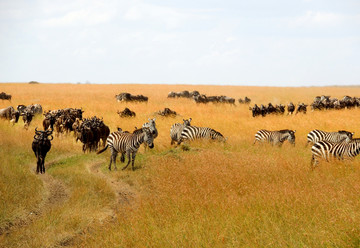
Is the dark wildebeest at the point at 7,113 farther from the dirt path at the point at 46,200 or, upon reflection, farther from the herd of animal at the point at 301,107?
the herd of animal at the point at 301,107

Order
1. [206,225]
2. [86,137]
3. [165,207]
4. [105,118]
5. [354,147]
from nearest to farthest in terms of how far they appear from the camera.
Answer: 1. [206,225]
2. [165,207]
3. [354,147]
4. [86,137]
5. [105,118]

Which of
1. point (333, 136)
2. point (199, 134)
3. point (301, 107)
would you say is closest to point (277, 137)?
point (333, 136)

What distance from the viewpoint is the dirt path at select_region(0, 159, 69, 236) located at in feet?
29.2

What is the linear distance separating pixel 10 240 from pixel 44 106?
29.3 metres

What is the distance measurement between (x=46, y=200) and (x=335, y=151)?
877 centimetres

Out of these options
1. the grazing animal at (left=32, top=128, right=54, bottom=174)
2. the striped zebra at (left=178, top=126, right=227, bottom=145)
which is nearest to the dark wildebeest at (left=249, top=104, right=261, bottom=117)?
the striped zebra at (left=178, top=126, right=227, bottom=145)

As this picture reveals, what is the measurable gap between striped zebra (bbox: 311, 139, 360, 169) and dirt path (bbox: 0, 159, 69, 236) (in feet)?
24.9

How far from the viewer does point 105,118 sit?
90.7 ft

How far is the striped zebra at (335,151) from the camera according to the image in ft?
39.3

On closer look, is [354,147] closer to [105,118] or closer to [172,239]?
[172,239]

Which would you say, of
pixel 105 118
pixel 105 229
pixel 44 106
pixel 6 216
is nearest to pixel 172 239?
pixel 105 229

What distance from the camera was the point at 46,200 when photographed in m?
10.7

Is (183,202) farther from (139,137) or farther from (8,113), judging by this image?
(8,113)

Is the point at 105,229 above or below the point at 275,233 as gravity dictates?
below
